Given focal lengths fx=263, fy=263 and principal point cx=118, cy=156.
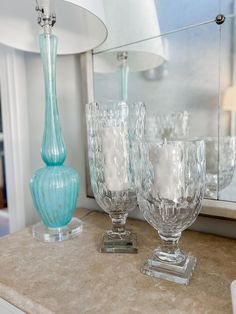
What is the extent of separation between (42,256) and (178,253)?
12.6 inches

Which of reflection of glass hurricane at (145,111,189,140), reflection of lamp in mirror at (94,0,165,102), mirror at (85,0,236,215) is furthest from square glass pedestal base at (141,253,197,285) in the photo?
reflection of lamp in mirror at (94,0,165,102)

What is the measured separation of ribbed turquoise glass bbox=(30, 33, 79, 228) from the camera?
73cm

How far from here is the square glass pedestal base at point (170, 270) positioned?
0.50 m

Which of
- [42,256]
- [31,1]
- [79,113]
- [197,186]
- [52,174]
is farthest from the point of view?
[79,113]

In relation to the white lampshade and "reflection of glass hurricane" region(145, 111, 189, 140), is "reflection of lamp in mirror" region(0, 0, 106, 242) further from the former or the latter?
"reflection of glass hurricane" region(145, 111, 189, 140)

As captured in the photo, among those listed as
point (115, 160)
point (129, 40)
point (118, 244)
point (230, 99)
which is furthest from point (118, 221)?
point (129, 40)

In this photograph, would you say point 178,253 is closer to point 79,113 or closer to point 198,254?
point 198,254

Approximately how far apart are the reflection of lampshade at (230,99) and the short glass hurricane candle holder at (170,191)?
0.79 feet

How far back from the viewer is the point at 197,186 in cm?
52

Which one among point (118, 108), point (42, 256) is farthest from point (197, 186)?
point (42, 256)

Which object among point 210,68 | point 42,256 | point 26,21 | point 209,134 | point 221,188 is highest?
point 26,21

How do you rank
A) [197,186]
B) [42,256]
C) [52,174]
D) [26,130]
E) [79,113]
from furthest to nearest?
[26,130]
[79,113]
[52,174]
[42,256]
[197,186]

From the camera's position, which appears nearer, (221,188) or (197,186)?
(197,186)

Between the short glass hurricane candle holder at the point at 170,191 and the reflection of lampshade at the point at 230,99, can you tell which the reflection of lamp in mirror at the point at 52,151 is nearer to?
the short glass hurricane candle holder at the point at 170,191
